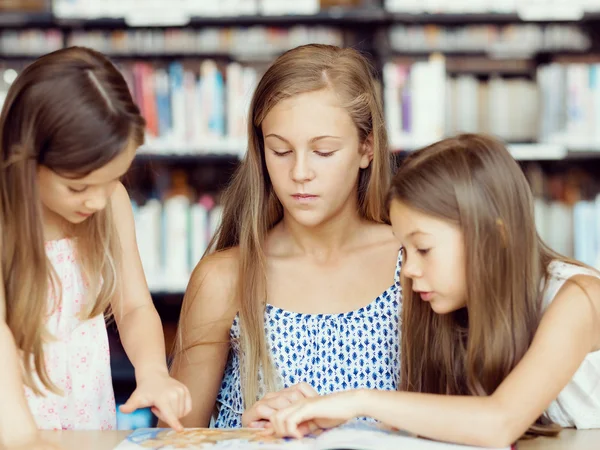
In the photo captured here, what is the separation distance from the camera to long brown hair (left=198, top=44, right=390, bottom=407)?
4.54ft

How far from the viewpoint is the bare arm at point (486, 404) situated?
100 centimetres

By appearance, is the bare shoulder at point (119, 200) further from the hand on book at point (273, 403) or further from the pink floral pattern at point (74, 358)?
the hand on book at point (273, 403)

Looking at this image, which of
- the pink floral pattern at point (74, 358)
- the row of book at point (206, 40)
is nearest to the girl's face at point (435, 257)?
the pink floral pattern at point (74, 358)

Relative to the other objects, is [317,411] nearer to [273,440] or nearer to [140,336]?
[273,440]

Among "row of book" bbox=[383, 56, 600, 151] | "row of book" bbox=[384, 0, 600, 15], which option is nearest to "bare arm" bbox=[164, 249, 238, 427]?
"row of book" bbox=[383, 56, 600, 151]

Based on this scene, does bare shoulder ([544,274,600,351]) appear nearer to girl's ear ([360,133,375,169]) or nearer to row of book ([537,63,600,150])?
girl's ear ([360,133,375,169])

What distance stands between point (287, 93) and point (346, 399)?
0.54 m

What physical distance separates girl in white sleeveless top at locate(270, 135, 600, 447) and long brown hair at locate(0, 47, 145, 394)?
0.35 meters

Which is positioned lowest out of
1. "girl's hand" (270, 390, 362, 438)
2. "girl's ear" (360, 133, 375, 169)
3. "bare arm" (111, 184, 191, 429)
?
"girl's hand" (270, 390, 362, 438)

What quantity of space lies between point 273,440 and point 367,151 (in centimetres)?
59

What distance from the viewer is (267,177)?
1481 millimetres

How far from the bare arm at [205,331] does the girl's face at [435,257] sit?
414 millimetres

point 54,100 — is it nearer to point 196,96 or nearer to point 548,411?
point 548,411

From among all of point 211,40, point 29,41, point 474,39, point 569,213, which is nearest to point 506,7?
point 474,39
